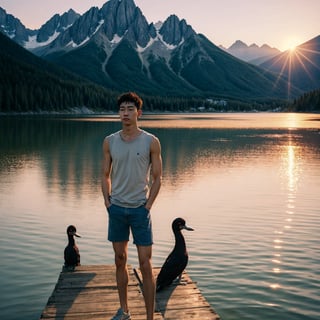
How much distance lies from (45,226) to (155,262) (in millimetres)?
7768

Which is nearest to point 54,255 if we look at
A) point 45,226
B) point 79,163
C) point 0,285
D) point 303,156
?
point 0,285

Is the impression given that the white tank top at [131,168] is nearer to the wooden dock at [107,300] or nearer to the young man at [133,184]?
the young man at [133,184]

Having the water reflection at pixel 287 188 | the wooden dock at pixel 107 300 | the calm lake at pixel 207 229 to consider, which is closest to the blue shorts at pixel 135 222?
the wooden dock at pixel 107 300

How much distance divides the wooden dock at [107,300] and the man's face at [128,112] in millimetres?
4124

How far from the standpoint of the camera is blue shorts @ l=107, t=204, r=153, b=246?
8.49 metres

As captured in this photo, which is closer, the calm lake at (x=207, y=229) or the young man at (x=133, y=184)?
the young man at (x=133, y=184)

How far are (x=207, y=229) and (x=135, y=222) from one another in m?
13.2

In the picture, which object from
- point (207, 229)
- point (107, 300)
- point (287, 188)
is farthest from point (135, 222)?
point (287, 188)

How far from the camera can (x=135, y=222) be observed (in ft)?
27.9

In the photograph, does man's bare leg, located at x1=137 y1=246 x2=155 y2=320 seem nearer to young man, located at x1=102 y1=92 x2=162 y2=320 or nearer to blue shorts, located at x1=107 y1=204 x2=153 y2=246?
young man, located at x1=102 y1=92 x2=162 y2=320

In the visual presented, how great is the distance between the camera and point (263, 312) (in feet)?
39.8

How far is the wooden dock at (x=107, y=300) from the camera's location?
9.44 meters

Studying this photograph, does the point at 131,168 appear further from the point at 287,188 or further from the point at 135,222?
the point at 287,188

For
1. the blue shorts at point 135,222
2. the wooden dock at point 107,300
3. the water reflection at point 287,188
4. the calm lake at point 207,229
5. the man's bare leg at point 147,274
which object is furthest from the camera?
the water reflection at point 287,188
